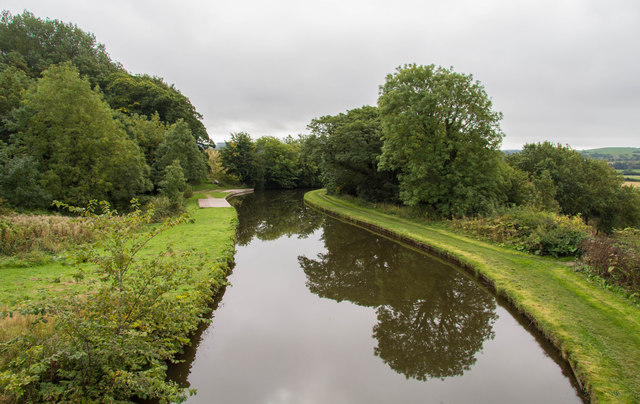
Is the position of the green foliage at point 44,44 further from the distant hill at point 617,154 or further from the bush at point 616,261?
the distant hill at point 617,154

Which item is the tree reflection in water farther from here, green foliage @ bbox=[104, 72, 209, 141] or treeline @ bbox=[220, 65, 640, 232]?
green foliage @ bbox=[104, 72, 209, 141]

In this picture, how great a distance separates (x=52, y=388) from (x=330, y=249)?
11585 millimetres

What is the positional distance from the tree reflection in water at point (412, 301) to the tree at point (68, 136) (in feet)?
41.3

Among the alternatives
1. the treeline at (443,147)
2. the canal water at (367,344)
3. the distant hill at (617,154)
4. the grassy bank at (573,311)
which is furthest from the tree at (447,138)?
the distant hill at (617,154)

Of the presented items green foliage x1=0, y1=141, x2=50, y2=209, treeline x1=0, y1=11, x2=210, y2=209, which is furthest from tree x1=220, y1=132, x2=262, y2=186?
green foliage x1=0, y1=141, x2=50, y2=209

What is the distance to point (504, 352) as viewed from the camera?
21.4ft

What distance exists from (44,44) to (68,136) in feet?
137

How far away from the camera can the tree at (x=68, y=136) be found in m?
15.5

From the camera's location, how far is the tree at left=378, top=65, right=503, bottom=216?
1706cm

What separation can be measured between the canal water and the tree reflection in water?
31 millimetres

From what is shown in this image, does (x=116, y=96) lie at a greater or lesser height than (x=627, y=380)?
greater

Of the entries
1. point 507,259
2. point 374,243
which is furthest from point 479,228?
point 374,243

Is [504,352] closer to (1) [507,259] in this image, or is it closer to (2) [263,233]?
(1) [507,259]

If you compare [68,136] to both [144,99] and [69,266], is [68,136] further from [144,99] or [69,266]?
[144,99]
